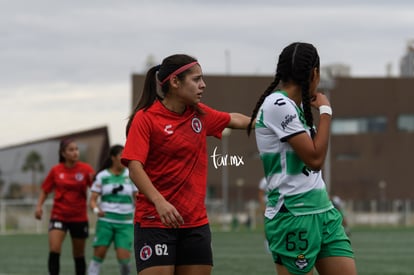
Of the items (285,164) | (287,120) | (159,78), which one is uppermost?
(159,78)

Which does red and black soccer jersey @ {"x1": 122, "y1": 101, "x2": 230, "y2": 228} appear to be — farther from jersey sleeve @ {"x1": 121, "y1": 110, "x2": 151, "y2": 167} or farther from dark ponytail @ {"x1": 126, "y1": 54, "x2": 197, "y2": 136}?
dark ponytail @ {"x1": 126, "y1": 54, "x2": 197, "y2": 136}

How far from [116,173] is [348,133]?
7966 cm

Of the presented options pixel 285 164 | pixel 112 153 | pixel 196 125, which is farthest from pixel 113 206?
pixel 285 164

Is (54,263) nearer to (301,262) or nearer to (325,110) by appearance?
(301,262)

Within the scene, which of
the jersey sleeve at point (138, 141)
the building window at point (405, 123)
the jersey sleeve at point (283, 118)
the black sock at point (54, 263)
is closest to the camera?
the jersey sleeve at point (283, 118)

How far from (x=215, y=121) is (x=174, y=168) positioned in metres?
0.52

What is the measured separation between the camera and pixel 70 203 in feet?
48.5

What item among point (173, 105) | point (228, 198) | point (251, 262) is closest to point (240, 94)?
point (228, 198)

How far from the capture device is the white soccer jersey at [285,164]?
20.8ft

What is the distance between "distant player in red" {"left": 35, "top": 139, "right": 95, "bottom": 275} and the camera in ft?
48.3

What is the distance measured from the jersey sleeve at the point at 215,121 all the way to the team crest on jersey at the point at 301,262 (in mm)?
1513

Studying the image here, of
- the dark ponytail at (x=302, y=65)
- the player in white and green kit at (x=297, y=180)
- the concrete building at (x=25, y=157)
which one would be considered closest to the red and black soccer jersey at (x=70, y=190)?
the player in white and green kit at (x=297, y=180)

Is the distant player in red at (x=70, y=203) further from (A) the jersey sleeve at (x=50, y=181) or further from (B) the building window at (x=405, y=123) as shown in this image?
(B) the building window at (x=405, y=123)

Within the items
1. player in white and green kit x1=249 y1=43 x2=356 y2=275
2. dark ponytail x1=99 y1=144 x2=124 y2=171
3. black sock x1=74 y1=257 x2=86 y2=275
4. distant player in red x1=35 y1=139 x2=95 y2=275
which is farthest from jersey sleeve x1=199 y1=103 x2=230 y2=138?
black sock x1=74 y1=257 x2=86 y2=275
